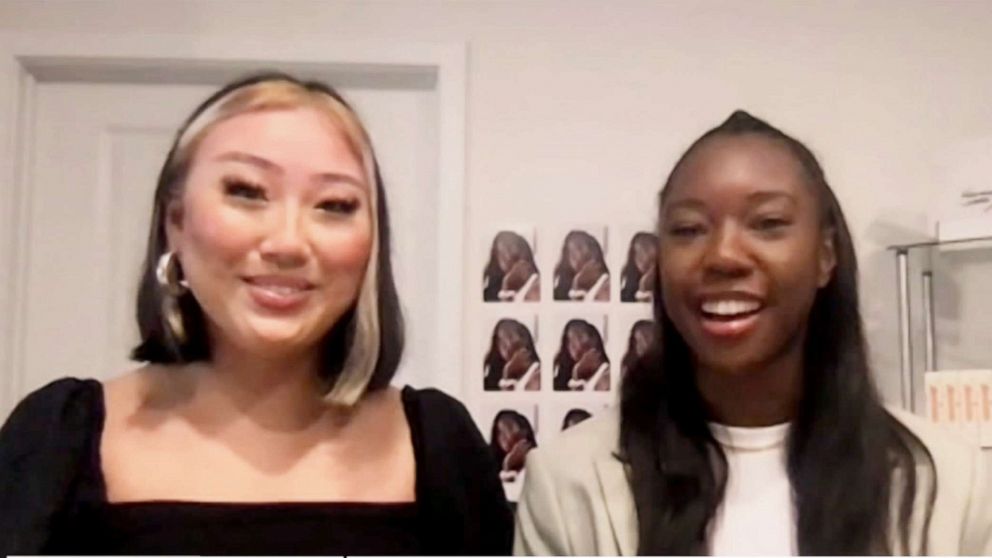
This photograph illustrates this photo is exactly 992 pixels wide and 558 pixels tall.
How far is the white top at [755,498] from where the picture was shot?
108 centimetres

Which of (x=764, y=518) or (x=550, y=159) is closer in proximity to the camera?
(x=764, y=518)

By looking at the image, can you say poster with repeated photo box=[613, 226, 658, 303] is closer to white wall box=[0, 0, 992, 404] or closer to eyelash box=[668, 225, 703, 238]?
white wall box=[0, 0, 992, 404]

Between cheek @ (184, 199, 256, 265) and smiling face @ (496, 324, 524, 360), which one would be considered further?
smiling face @ (496, 324, 524, 360)

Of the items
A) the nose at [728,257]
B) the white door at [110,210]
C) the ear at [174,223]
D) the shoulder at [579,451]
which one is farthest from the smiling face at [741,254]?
the white door at [110,210]

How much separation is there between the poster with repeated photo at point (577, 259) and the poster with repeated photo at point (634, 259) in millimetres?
24

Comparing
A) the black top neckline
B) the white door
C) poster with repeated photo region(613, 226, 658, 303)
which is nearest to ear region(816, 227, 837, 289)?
the black top neckline

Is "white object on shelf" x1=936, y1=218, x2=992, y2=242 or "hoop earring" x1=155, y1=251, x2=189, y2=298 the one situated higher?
"white object on shelf" x1=936, y1=218, x2=992, y2=242

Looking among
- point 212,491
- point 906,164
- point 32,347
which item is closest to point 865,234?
point 906,164

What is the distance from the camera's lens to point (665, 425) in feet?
3.81

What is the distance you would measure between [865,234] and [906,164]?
15cm

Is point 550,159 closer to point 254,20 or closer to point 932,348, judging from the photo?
point 254,20

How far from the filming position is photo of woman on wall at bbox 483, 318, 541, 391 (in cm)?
201

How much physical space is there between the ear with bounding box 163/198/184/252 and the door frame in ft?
2.99

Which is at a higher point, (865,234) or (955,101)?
(955,101)
